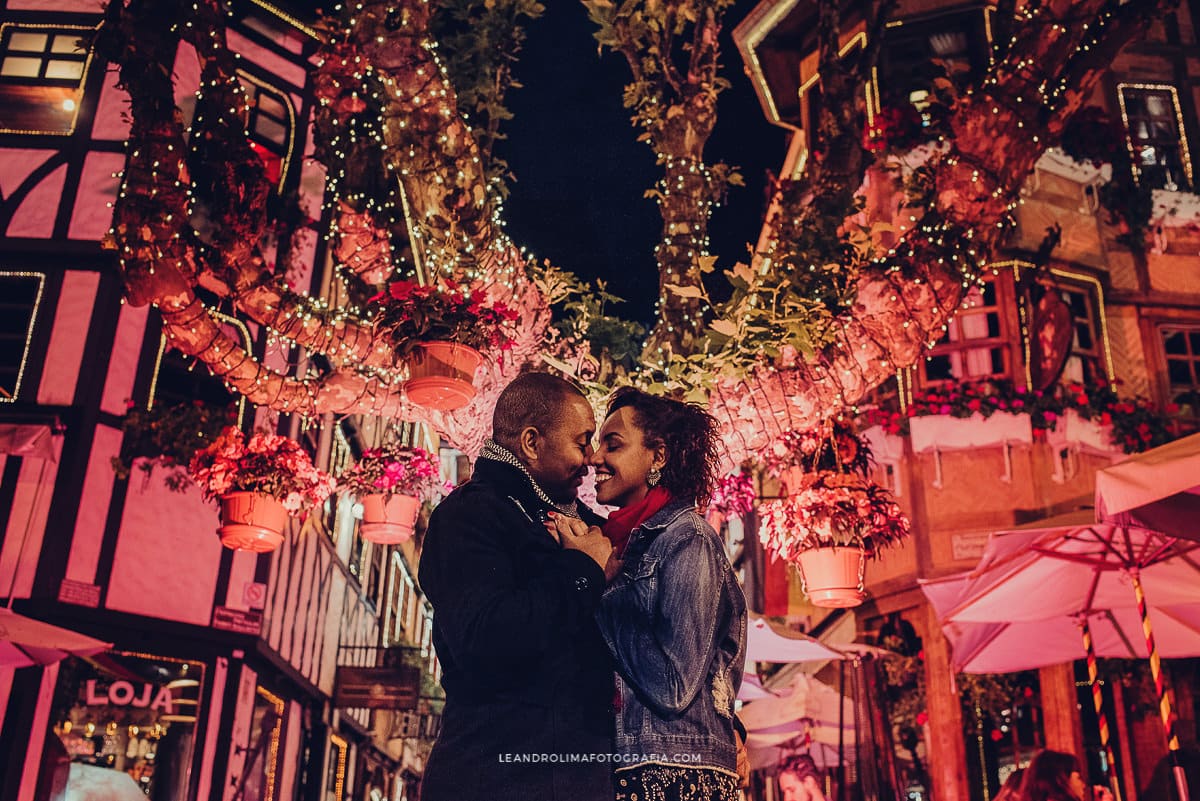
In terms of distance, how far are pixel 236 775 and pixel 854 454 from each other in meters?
9.49

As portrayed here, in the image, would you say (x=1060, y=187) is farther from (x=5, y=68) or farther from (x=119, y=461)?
(x=5, y=68)

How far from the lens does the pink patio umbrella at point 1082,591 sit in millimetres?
6418

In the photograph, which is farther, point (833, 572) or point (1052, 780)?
point (833, 572)

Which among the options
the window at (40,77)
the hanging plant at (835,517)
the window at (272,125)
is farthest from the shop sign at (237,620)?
the hanging plant at (835,517)

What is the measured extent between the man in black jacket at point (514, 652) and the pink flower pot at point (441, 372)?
3395 millimetres

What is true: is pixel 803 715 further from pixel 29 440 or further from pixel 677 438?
pixel 677 438

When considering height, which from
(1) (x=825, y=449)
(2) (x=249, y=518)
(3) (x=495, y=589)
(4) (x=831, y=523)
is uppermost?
(1) (x=825, y=449)

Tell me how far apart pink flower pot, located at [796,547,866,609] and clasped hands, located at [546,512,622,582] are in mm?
4268

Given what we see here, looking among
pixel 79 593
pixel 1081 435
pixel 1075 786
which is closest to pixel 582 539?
pixel 1075 786

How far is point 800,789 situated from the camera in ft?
29.2

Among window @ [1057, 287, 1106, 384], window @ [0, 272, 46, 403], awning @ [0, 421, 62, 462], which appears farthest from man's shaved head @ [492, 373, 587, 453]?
window @ [1057, 287, 1106, 384]

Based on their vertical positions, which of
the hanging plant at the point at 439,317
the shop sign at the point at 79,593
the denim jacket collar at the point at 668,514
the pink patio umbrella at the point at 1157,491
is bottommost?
the denim jacket collar at the point at 668,514

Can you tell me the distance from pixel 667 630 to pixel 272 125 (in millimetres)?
14243

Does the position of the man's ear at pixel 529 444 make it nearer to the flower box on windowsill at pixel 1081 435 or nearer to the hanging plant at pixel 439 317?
the hanging plant at pixel 439 317
